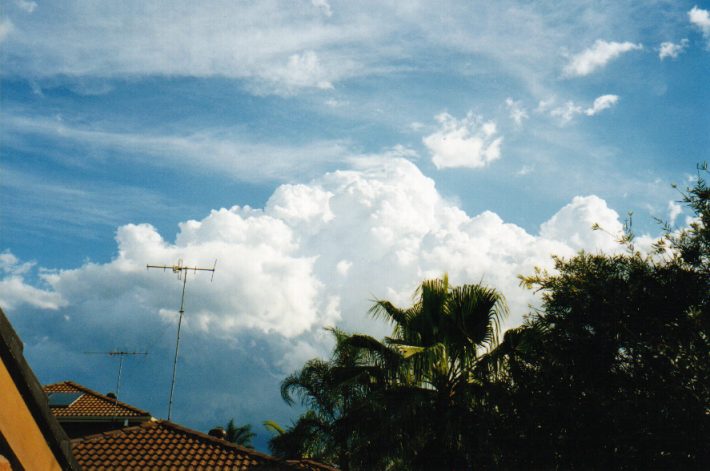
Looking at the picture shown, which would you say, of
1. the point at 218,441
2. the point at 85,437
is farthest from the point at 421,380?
the point at 85,437

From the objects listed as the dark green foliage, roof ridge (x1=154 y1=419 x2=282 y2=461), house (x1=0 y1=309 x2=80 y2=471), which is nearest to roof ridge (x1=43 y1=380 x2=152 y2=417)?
roof ridge (x1=154 y1=419 x2=282 y2=461)

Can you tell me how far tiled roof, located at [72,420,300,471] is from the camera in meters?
15.0

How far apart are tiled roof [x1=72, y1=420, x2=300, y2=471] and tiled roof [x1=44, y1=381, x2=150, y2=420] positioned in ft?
30.6

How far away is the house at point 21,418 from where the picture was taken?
253cm

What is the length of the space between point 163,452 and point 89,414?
11720 millimetres

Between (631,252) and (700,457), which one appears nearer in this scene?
(700,457)

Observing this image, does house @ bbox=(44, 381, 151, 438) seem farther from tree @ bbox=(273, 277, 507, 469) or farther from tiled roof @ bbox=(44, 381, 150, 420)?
tree @ bbox=(273, 277, 507, 469)

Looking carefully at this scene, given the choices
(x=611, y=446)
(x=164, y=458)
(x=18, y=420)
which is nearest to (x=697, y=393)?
(x=611, y=446)

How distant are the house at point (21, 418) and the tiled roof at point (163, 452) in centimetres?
1386

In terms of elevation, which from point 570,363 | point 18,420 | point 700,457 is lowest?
point 700,457

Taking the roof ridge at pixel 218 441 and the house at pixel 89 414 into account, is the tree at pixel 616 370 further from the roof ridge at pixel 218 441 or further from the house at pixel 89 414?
the house at pixel 89 414

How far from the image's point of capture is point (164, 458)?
1527cm

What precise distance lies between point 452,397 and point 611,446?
11.8 ft

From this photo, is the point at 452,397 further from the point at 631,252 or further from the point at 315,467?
the point at 315,467
